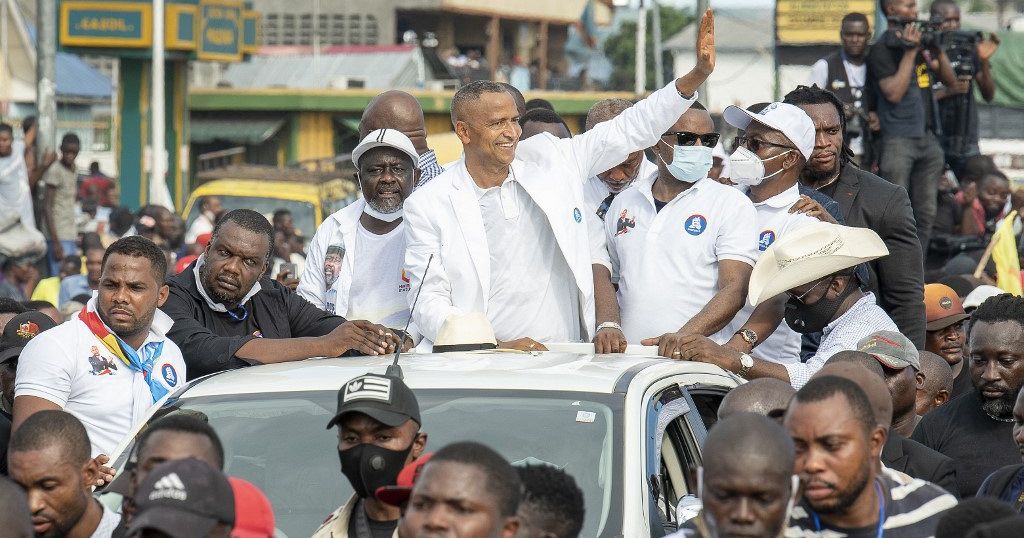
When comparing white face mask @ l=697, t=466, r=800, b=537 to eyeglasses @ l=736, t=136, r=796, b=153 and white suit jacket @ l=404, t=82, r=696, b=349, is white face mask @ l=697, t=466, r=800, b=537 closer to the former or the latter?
white suit jacket @ l=404, t=82, r=696, b=349

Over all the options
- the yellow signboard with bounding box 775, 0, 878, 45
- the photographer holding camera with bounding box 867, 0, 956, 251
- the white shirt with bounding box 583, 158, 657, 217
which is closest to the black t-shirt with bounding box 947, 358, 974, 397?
the white shirt with bounding box 583, 158, 657, 217

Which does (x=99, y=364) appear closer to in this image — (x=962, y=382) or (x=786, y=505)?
(x=786, y=505)

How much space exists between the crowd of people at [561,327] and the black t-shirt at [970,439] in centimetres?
1

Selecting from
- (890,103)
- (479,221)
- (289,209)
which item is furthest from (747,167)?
(289,209)

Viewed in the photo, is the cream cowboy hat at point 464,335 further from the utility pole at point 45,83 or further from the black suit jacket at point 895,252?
the utility pole at point 45,83

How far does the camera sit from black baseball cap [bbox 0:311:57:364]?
7500 mm

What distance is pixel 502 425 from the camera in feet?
17.4

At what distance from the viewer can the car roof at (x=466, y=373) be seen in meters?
5.46

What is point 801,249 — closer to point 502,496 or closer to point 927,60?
point 502,496

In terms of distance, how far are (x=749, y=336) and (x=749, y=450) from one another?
115 inches

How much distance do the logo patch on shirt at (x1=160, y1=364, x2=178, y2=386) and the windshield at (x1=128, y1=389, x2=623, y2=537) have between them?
101 centimetres

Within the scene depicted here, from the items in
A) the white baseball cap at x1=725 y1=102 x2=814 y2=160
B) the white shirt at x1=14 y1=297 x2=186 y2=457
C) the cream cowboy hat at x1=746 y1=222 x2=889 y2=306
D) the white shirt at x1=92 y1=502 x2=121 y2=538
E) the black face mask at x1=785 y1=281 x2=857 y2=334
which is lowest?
the white shirt at x1=92 y1=502 x2=121 y2=538

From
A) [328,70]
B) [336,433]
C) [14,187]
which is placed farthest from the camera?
[328,70]

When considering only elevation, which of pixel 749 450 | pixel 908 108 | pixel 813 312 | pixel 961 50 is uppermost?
pixel 961 50
